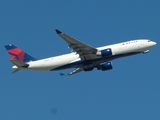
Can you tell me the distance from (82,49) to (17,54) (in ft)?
44.9

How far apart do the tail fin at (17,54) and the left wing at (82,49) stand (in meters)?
9.59

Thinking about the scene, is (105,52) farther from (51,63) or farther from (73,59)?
(51,63)

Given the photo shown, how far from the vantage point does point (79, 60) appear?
60.7 metres

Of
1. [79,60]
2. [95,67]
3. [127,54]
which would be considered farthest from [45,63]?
[127,54]

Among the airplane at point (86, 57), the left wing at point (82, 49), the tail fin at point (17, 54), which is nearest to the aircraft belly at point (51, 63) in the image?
the airplane at point (86, 57)

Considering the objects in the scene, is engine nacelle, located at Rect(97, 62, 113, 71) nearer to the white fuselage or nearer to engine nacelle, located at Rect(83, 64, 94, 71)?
engine nacelle, located at Rect(83, 64, 94, 71)

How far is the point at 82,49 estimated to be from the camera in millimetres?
58531

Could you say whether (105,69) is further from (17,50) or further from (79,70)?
(17,50)

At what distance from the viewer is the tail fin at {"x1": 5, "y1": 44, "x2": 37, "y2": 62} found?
63.0m

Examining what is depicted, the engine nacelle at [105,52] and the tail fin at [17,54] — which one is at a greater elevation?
the tail fin at [17,54]

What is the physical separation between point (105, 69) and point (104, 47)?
5.72 m

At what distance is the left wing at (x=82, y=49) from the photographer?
56.2 m

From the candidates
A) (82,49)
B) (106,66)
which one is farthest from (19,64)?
(106,66)

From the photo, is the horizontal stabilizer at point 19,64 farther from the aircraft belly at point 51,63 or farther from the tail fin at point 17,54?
the tail fin at point 17,54
